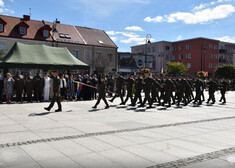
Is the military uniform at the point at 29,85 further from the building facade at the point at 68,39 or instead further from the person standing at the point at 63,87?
the building facade at the point at 68,39

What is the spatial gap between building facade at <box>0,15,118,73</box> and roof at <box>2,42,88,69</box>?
50.2 feet

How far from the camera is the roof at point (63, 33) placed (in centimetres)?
3570

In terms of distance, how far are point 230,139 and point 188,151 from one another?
193 centimetres

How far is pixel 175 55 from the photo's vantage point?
71.2 meters

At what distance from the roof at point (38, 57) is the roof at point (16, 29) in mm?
19379

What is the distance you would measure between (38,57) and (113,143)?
12.8m

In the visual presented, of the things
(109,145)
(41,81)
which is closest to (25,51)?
(41,81)

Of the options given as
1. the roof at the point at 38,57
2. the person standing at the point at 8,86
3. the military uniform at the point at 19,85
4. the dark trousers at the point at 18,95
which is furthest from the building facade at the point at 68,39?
the dark trousers at the point at 18,95

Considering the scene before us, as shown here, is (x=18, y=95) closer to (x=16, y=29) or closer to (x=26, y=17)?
(x=16, y=29)

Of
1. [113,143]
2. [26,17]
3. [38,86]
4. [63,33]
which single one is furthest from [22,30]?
[113,143]

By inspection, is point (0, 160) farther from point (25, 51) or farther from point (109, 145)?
point (25, 51)

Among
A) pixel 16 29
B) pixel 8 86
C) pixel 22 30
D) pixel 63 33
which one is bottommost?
pixel 8 86

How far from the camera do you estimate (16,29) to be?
35.9 metres

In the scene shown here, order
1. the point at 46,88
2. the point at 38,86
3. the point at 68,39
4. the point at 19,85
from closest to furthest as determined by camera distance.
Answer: the point at 19,85, the point at 38,86, the point at 46,88, the point at 68,39
